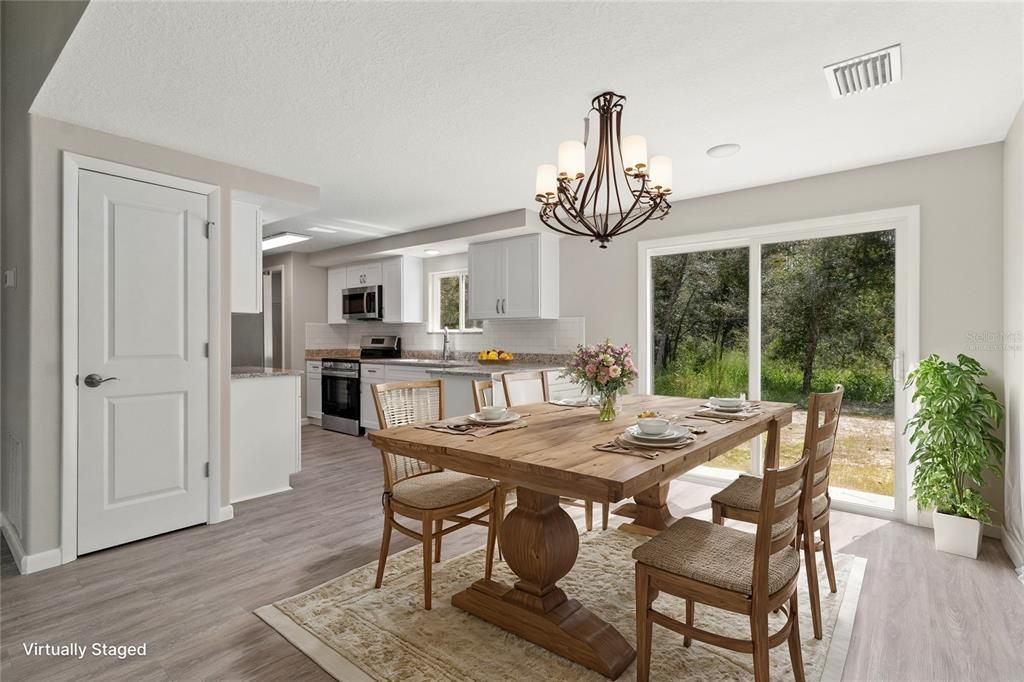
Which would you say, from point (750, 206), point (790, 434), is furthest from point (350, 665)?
point (750, 206)

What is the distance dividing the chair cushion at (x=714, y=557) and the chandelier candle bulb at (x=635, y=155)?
1.50m

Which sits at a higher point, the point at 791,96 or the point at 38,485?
the point at 791,96

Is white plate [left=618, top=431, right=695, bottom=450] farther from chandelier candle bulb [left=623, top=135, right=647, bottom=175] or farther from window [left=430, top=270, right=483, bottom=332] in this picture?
window [left=430, top=270, right=483, bottom=332]

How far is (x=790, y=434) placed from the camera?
4078mm

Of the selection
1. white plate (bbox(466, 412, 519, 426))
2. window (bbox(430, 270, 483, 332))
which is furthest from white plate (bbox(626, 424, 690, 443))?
window (bbox(430, 270, 483, 332))

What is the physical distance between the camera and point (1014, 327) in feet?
9.45

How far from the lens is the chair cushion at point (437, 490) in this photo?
2398mm

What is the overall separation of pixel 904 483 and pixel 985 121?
220cm

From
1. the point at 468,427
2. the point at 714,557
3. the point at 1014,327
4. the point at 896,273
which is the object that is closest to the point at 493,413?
the point at 468,427

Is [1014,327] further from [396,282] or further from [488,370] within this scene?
[396,282]

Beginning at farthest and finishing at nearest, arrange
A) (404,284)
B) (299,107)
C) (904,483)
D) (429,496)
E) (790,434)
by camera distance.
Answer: (404,284) < (790,434) < (904,483) < (299,107) < (429,496)

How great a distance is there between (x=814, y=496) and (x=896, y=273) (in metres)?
2.14

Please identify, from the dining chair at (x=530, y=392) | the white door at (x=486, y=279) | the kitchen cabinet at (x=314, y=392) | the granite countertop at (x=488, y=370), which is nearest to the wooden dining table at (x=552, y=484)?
the dining chair at (x=530, y=392)

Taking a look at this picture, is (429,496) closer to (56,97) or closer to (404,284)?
(56,97)
